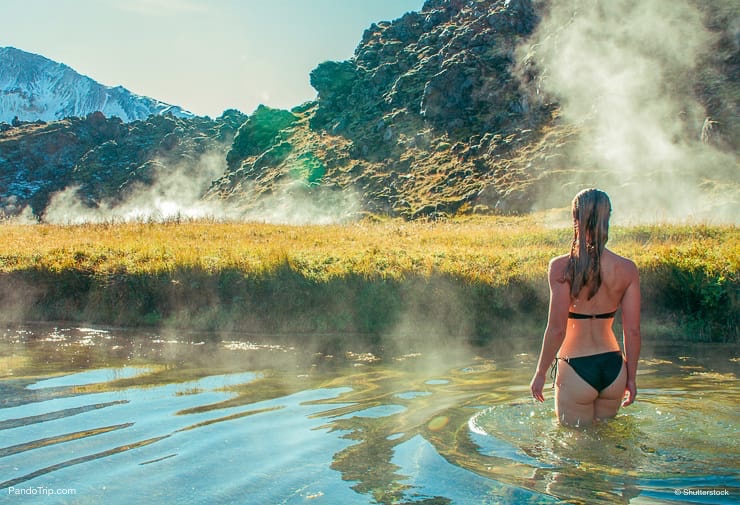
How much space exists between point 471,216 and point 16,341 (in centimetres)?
6063

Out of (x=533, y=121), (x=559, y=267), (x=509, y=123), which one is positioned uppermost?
(x=509, y=123)

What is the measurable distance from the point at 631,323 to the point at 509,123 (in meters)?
86.9

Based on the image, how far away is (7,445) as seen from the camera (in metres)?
6.18

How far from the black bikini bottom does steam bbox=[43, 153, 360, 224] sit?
5216 centimetres

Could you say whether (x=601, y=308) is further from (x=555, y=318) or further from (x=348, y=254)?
(x=348, y=254)

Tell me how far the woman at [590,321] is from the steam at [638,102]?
4419 centimetres

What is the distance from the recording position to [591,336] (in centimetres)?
629

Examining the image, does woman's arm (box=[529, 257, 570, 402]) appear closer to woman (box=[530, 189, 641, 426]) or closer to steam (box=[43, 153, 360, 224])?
woman (box=[530, 189, 641, 426])

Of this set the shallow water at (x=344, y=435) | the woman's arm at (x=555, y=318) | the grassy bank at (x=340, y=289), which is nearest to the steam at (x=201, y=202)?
the grassy bank at (x=340, y=289)

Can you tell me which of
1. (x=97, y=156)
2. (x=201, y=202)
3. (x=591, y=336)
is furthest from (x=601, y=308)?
(x=97, y=156)

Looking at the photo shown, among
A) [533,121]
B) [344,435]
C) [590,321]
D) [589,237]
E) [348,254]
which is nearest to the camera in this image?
[589,237]

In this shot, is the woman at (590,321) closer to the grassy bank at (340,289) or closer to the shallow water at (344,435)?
the shallow water at (344,435)

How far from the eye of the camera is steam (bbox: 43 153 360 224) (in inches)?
3413

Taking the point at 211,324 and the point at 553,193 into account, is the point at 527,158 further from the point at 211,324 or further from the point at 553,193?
the point at 211,324
